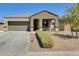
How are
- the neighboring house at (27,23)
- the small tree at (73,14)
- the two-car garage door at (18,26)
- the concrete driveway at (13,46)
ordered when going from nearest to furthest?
1. the concrete driveway at (13,46)
2. the small tree at (73,14)
3. the neighboring house at (27,23)
4. the two-car garage door at (18,26)

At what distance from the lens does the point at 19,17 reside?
35.1 meters

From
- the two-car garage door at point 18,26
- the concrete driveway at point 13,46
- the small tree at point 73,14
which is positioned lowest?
the concrete driveway at point 13,46

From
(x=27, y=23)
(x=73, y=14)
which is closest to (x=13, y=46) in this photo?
(x=73, y=14)

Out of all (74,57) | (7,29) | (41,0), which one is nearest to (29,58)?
(74,57)

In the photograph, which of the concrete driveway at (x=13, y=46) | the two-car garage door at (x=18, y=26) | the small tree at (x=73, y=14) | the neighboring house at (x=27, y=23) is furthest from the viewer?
the two-car garage door at (x=18, y=26)

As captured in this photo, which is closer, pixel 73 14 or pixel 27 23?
pixel 73 14

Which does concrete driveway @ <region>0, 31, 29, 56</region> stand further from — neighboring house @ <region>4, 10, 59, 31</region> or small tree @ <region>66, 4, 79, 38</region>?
neighboring house @ <region>4, 10, 59, 31</region>

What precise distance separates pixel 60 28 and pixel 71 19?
13628mm

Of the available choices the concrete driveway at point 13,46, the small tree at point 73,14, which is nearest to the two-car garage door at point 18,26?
the small tree at point 73,14

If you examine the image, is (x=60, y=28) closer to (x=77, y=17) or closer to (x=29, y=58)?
(x=77, y=17)

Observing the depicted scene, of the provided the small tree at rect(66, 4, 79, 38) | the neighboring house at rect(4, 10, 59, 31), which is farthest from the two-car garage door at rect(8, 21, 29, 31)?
the small tree at rect(66, 4, 79, 38)

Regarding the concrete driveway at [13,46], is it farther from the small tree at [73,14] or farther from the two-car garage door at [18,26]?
the two-car garage door at [18,26]

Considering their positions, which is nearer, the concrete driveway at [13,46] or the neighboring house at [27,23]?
the concrete driveway at [13,46]

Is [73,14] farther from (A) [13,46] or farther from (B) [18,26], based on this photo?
(B) [18,26]
